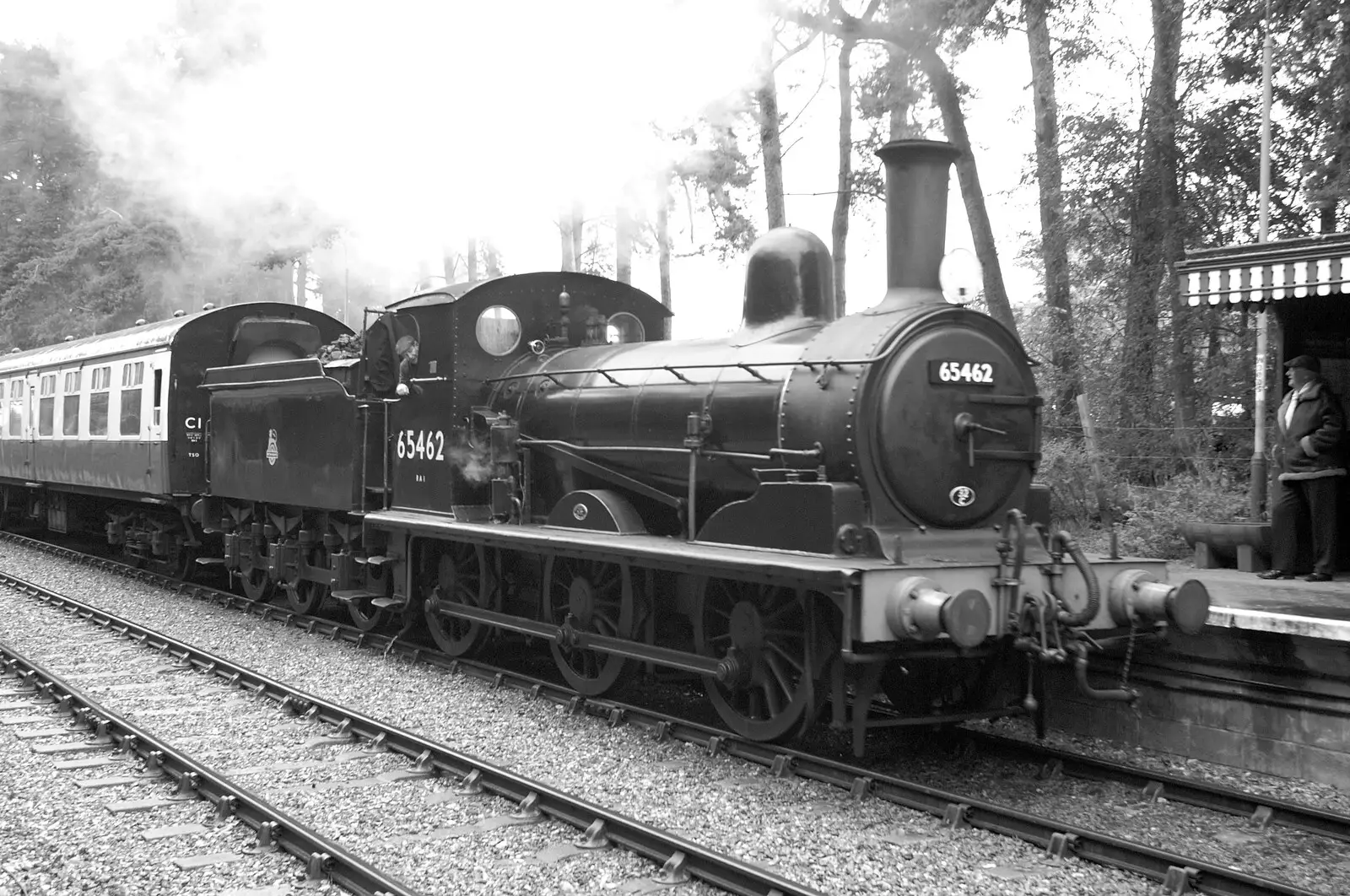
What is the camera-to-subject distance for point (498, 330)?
8875 mm

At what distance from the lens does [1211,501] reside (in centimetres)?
1143

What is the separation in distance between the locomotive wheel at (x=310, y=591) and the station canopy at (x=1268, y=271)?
7592 mm

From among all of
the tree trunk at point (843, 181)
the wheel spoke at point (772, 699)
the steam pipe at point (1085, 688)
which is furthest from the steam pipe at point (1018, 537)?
the tree trunk at point (843, 181)

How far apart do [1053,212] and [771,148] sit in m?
4.12

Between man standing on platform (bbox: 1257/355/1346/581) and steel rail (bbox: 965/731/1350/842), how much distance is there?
2.90m

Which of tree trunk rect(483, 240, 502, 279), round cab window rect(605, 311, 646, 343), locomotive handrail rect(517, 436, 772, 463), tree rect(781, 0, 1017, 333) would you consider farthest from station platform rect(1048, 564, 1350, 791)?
tree trunk rect(483, 240, 502, 279)

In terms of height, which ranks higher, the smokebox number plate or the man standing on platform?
the smokebox number plate

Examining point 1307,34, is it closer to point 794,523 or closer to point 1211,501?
point 1211,501

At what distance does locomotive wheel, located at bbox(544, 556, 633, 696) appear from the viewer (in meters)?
7.37

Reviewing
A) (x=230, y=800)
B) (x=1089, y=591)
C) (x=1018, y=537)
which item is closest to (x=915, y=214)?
(x=1018, y=537)

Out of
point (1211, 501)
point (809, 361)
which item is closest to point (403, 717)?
point (809, 361)

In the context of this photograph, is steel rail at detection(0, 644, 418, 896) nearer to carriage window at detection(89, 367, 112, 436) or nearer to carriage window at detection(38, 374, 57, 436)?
carriage window at detection(89, 367, 112, 436)

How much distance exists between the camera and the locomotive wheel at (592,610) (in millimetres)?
7367

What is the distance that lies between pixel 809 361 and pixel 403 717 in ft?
11.1
